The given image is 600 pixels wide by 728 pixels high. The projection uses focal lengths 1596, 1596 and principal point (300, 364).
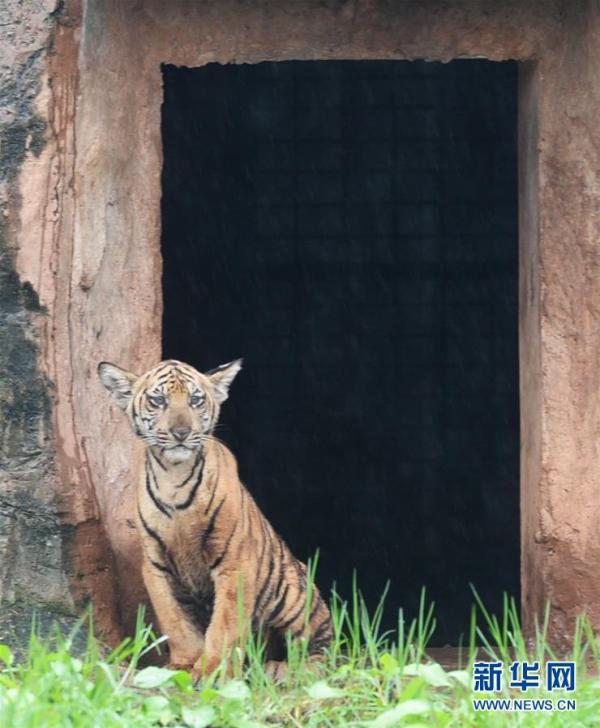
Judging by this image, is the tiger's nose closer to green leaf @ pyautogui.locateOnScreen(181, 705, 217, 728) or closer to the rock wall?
the rock wall

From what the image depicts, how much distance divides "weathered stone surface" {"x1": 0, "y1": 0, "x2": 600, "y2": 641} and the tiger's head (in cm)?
34

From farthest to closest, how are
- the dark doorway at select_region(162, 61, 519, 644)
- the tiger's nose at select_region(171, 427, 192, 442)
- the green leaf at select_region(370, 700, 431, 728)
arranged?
the dark doorway at select_region(162, 61, 519, 644)
the tiger's nose at select_region(171, 427, 192, 442)
the green leaf at select_region(370, 700, 431, 728)

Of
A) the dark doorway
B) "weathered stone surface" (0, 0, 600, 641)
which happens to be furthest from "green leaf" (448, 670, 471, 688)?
the dark doorway

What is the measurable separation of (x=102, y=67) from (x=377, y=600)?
405cm

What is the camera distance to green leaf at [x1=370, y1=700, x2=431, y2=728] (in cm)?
402

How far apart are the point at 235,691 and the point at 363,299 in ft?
15.2

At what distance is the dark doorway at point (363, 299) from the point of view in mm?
8477

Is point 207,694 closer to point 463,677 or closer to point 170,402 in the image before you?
point 463,677

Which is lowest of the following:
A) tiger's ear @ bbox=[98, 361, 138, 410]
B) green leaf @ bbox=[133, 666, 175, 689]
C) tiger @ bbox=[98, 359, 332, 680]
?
green leaf @ bbox=[133, 666, 175, 689]

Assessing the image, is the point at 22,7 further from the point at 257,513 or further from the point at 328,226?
the point at 328,226

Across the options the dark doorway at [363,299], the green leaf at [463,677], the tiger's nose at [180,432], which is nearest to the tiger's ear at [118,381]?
the tiger's nose at [180,432]

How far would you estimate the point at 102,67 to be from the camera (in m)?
5.29

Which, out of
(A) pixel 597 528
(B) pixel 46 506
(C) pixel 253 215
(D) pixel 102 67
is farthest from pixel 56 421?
(C) pixel 253 215

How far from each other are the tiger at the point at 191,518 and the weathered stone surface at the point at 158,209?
32 centimetres
